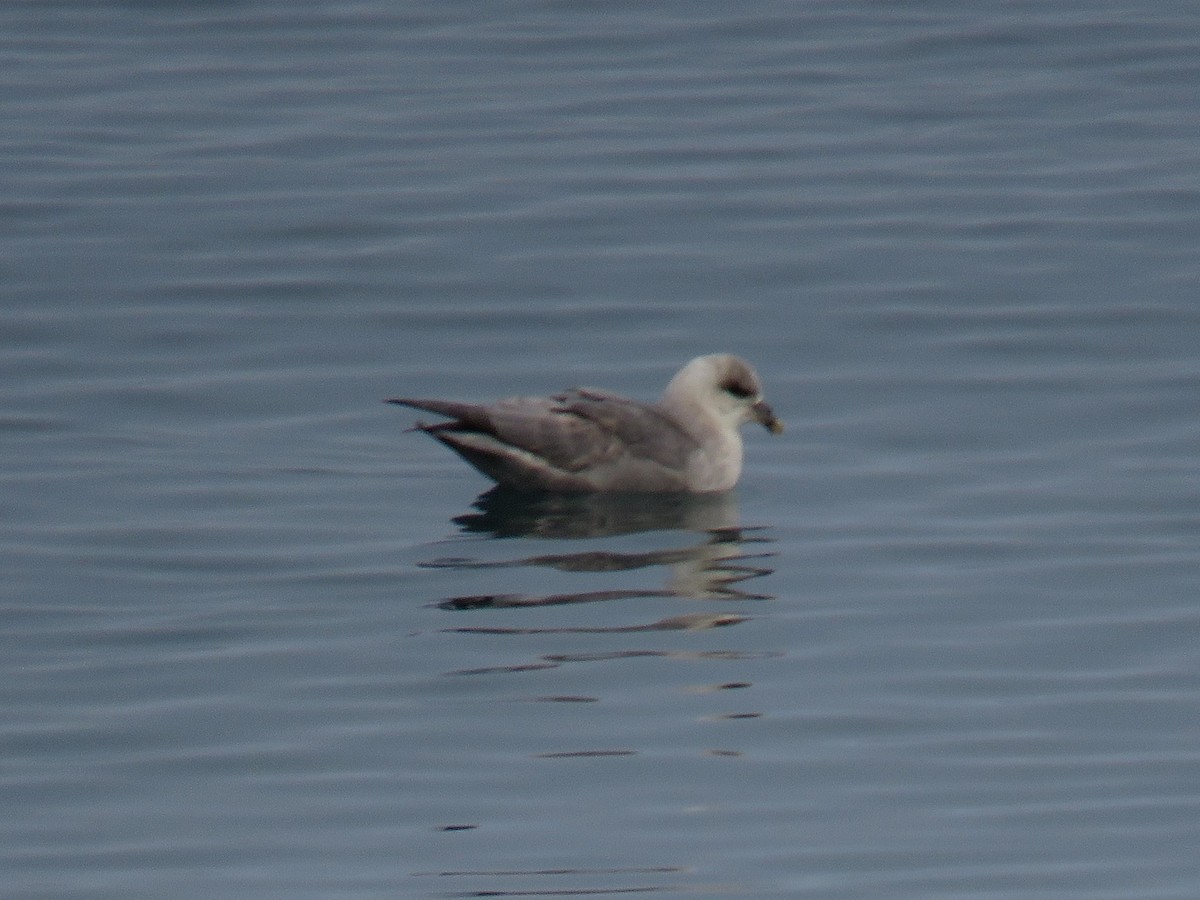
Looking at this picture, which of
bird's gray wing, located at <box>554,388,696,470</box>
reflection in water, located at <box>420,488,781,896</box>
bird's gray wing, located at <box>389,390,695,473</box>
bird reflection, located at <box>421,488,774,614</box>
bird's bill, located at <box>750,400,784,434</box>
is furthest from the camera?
bird's bill, located at <box>750,400,784,434</box>

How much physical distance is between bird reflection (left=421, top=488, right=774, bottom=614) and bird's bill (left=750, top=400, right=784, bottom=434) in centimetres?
57

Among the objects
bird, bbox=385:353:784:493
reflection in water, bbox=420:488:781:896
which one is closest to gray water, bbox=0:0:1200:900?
reflection in water, bbox=420:488:781:896

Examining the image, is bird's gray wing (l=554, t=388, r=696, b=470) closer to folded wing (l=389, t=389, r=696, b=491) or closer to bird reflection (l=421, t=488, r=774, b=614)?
folded wing (l=389, t=389, r=696, b=491)

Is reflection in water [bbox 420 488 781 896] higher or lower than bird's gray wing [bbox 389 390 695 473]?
lower

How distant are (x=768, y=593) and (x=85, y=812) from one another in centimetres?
372

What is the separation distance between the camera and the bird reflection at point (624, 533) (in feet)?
38.8

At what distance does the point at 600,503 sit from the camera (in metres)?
13.8

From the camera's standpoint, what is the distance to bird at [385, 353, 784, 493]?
13.6 metres

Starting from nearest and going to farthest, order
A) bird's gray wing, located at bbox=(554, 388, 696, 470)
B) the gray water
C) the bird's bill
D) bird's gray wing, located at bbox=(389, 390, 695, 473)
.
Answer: the gray water, bird's gray wing, located at bbox=(389, 390, 695, 473), bird's gray wing, located at bbox=(554, 388, 696, 470), the bird's bill

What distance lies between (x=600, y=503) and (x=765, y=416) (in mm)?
1085

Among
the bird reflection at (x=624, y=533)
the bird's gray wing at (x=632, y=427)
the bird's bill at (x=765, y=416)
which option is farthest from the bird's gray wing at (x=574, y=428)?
the bird's bill at (x=765, y=416)

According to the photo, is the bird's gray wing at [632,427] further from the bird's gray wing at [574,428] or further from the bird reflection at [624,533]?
the bird reflection at [624,533]

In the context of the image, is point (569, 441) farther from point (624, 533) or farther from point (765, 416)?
point (765, 416)

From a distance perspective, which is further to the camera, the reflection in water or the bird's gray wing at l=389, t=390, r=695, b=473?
the bird's gray wing at l=389, t=390, r=695, b=473
